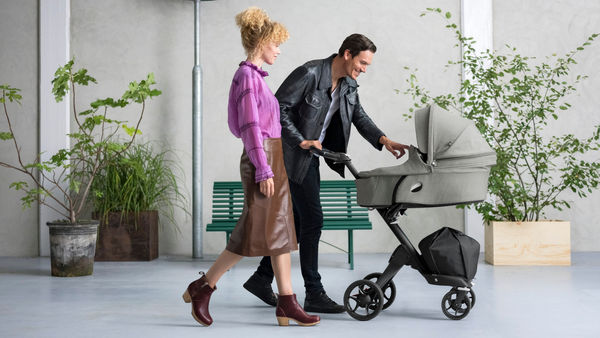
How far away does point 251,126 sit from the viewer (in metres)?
2.23

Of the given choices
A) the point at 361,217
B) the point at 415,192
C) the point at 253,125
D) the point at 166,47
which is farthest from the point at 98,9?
the point at 415,192

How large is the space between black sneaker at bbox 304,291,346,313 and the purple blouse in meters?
0.81

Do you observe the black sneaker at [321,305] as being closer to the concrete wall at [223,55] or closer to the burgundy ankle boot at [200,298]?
the burgundy ankle boot at [200,298]

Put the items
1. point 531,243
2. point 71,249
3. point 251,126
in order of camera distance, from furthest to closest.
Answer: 1. point 531,243
2. point 71,249
3. point 251,126

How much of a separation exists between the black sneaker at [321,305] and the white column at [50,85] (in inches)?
130

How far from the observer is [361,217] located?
4500mm

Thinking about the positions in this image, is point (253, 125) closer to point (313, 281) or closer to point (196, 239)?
point (313, 281)

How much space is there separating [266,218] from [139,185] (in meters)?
2.57

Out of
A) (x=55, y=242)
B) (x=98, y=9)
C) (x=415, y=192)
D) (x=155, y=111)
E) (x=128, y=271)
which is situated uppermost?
(x=98, y=9)

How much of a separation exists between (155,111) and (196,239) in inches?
53.0

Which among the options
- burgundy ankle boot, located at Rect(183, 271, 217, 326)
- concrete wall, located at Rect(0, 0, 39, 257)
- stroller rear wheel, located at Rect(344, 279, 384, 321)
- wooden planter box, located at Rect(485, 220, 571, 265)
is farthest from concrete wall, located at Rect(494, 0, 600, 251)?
concrete wall, located at Rect(0, 0, 39, 257)

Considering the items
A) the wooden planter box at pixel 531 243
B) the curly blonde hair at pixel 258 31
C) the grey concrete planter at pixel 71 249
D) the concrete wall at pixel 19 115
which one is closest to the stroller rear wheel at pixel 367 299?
the curly blonde hair at pixel 258 31

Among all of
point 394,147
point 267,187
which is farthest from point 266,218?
point 394,147

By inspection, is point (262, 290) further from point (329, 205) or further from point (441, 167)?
point (329, 205)
